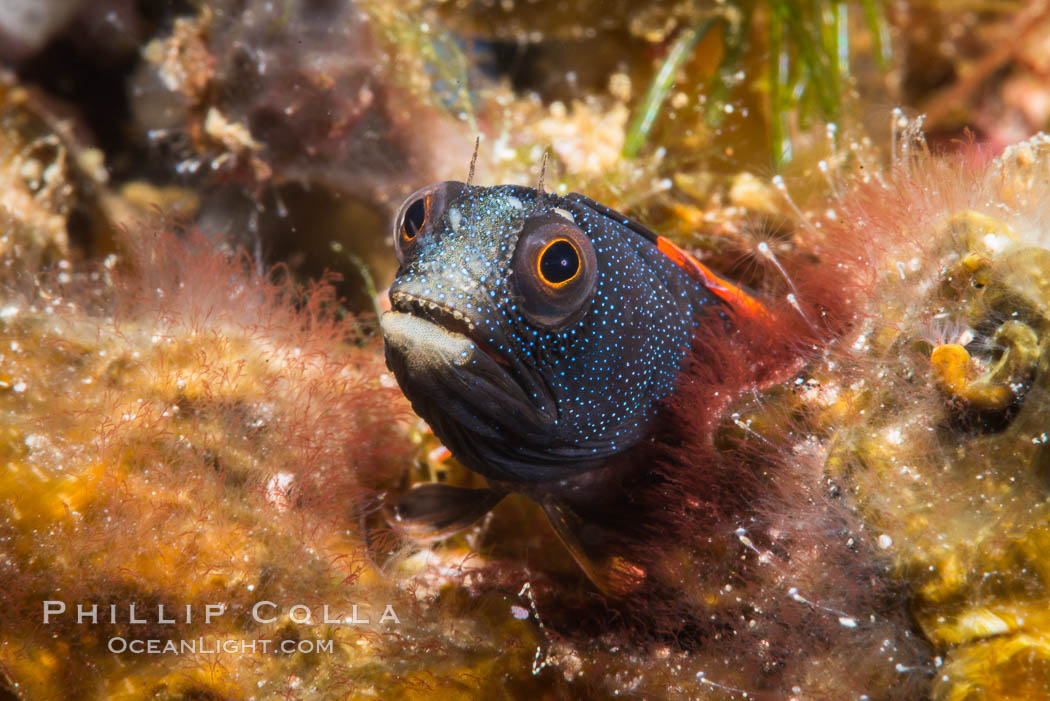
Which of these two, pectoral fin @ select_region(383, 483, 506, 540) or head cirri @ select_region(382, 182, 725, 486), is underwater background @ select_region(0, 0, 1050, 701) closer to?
pectoral fin @ select_region(383, 483, 506, 540)

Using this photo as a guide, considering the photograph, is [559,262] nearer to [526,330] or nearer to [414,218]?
[526,330]

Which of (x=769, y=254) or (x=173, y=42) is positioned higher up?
(x=173, y=42)

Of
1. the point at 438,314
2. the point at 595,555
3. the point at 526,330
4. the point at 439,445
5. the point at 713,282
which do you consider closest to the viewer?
the point at 438,314

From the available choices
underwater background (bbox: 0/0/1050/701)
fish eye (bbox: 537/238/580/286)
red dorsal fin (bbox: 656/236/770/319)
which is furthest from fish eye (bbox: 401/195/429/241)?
red dorsal fin (bbox: 656/236/770/319)

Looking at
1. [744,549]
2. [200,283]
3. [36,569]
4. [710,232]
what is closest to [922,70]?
[710,232]

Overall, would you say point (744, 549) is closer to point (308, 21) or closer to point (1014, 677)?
point (1014, 677)

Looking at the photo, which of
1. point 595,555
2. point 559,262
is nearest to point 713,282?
point 559,262

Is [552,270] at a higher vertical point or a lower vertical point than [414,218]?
lower
